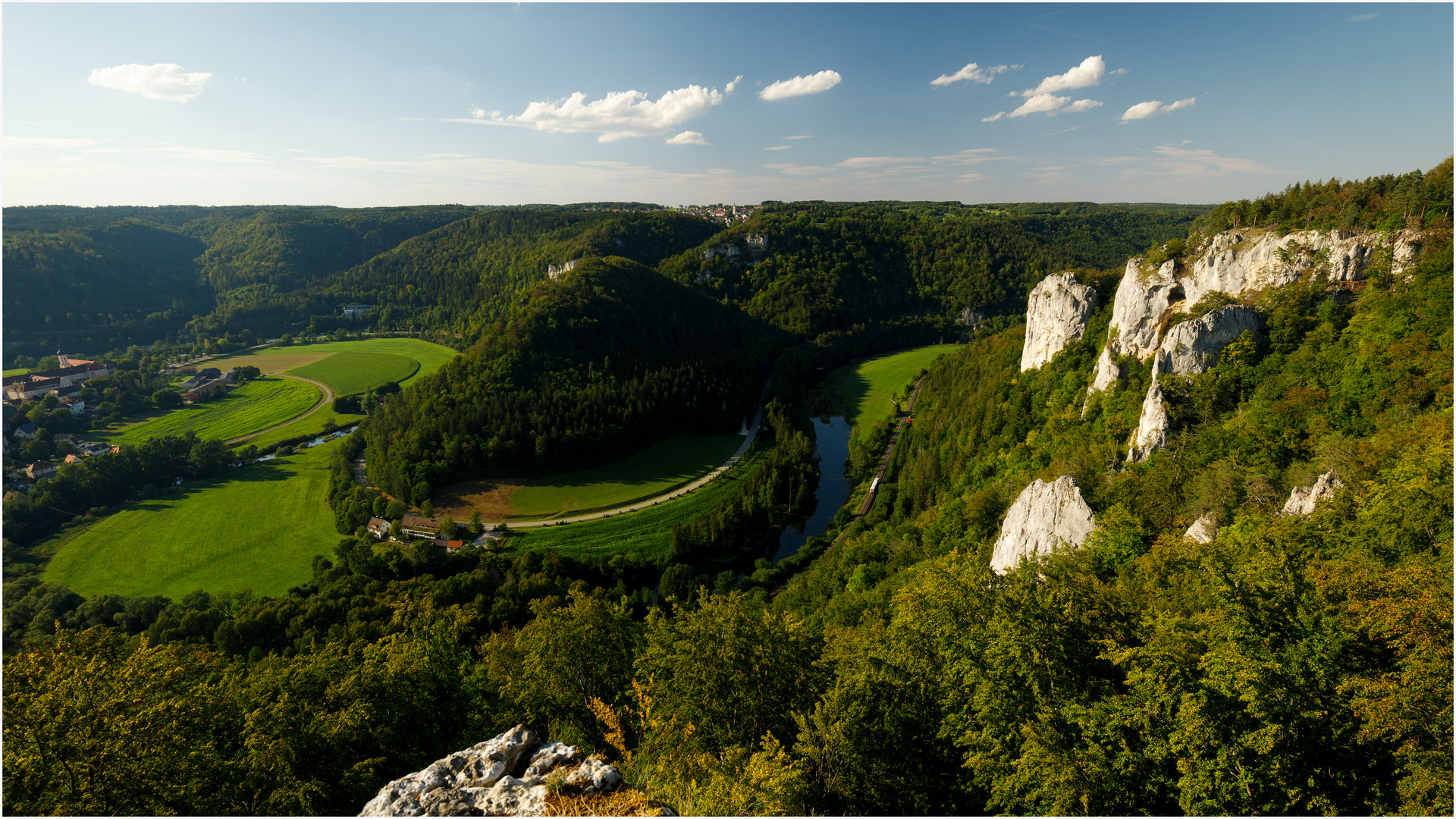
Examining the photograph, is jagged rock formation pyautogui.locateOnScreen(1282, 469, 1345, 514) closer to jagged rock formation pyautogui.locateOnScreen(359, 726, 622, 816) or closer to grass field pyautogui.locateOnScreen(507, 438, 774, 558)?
jagged rock formation pyautogui.locateOnScreen(359, 726, 622, 816)

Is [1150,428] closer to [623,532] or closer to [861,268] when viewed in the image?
[623,532]

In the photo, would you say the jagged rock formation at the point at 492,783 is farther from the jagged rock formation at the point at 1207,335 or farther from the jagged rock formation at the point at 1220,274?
the jagged rock formation at the point at 1220,274

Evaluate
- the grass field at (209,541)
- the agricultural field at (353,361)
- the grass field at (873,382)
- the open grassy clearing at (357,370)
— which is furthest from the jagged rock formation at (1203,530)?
the agricultural field at (353,361)

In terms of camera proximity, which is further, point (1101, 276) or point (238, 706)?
point (1101, 276)

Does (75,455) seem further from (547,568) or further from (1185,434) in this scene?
(1185,434)

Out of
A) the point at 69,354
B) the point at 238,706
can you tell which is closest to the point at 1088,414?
the point at 238,706

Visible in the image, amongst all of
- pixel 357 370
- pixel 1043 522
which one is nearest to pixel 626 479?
pixel 1043 522

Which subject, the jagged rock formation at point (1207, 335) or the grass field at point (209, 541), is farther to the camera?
the grass field at point (209, 541)
